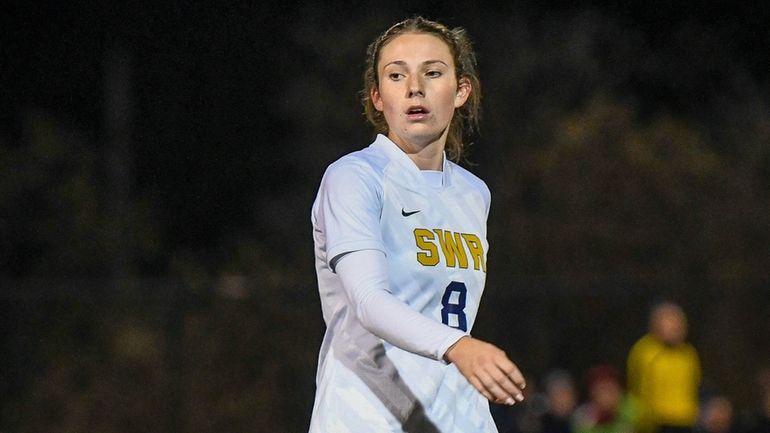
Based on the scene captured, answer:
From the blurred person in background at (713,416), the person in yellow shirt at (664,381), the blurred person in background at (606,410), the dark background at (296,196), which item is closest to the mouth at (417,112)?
the blurred person in background at (606,410)

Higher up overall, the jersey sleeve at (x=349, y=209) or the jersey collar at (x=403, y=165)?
the jersey collar at (x=403, y=165)

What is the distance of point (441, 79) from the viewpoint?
3713 mm

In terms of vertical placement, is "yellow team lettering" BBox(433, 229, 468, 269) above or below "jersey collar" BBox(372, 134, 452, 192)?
below

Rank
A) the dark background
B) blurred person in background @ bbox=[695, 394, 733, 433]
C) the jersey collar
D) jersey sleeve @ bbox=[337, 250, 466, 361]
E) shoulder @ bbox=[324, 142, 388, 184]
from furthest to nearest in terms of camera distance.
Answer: the dark background < blurred person in background @ bbox=[695, 394, 733, 433] < the jersey collar < shoulder @ bbox=[324, 142, 388, 184] < jersey sleeve @ bbox=[337, 250, 466, 361]

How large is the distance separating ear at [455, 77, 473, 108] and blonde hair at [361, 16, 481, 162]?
1cm

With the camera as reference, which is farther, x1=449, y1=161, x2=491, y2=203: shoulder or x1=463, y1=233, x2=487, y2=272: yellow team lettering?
x1=449, y1=161, x2=491, y2=203: shoulder

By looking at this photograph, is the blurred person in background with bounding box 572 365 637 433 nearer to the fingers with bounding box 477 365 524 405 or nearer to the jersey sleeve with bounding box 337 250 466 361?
the jersey sleeve with bounding box 337 250 466 361

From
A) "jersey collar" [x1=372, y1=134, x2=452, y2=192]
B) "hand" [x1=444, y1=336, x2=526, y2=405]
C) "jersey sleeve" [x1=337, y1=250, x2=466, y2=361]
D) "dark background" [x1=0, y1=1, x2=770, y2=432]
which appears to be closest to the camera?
"hand" [x1=444, y1=336, x2=526, y2=405]

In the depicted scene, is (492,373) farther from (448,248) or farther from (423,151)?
(423,151)

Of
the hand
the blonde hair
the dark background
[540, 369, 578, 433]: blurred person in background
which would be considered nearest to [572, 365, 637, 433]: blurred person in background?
[540, 369, 578, 433]: blurred person in background

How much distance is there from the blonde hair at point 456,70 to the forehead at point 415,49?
0.02m

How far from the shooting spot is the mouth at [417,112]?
3672 mm

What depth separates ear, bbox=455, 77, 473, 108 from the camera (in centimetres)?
383

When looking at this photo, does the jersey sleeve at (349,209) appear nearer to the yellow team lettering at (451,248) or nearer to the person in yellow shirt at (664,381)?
the yellow team lettering at (451,248)
